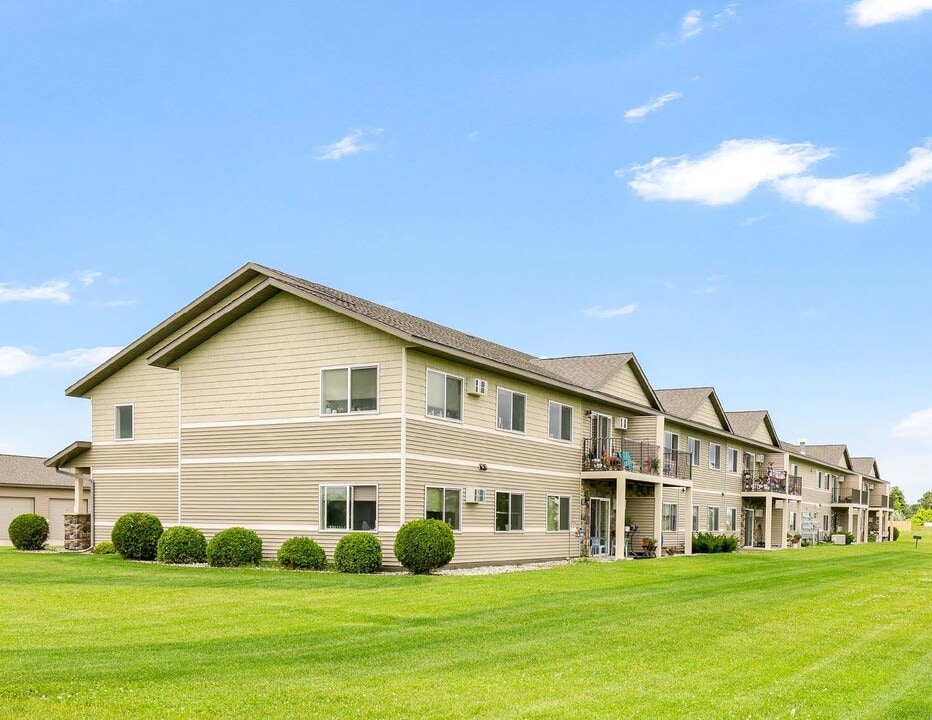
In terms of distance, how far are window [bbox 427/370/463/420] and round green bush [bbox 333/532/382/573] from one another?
353cm

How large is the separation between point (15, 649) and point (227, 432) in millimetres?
14977

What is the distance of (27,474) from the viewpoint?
4553 centimetres

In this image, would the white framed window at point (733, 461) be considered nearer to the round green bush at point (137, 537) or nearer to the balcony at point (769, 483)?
the balcony at point (769, 483)

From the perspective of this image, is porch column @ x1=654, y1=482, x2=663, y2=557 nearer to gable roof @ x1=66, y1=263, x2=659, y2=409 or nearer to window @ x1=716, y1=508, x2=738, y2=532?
gable roof @ x1=66, y1=263, x2=659, y2=409

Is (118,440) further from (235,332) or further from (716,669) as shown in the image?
(716,669)

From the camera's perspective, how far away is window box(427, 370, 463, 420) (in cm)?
2442

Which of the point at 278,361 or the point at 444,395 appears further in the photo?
the point at 278,361

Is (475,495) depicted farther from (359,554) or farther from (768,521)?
(768,521)

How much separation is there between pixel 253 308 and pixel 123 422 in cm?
790

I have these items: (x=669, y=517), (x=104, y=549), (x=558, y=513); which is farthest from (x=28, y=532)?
(x=669, y=517)

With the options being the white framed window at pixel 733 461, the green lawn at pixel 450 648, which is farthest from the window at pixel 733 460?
the green lawn at pixel 450 648

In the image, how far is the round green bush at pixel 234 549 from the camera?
23.8m

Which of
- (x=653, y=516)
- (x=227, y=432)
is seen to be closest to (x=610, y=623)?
(x=227, y=432)

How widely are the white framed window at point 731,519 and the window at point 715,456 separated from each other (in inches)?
104
